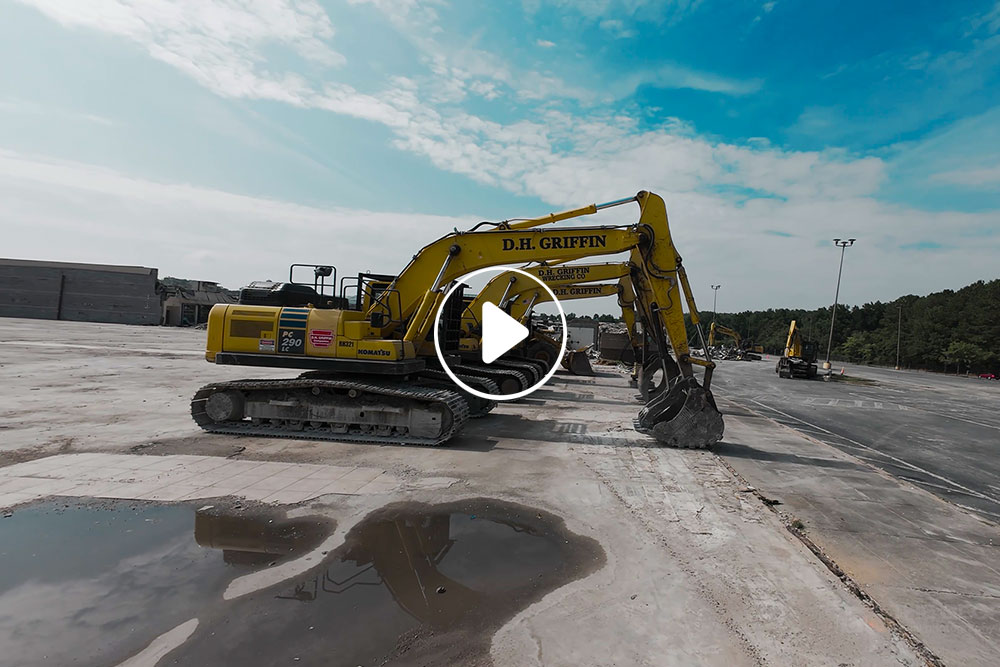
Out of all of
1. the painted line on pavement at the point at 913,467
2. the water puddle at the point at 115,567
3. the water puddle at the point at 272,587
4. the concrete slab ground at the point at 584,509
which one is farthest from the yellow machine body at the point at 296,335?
the painted line on pavement at the point at 913,467

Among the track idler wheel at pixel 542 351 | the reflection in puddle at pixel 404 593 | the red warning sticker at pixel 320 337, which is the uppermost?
the red warning sticker at pixel 320 337

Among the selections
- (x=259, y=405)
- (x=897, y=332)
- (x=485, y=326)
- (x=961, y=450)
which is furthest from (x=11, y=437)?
(x=897, y=332)

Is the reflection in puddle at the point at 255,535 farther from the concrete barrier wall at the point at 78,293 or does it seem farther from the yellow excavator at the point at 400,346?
the concrete barrier wall at the point at 78,293

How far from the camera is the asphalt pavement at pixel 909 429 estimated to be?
926 centimetres

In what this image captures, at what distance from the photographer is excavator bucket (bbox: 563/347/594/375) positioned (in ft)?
85.9

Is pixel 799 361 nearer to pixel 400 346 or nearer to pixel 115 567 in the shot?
pixel 400 346

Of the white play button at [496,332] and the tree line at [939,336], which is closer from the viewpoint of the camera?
the white play button at [496,332]

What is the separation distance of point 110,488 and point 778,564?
727cm

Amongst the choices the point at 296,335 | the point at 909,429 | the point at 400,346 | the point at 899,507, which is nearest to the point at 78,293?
the point at 296,335

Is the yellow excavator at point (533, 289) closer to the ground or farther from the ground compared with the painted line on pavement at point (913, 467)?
farther from the ground

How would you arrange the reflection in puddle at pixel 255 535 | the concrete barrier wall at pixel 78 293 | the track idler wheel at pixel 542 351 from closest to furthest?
the reflection in puddle at pixel 255 535 → the track idler wheel at pixel 542 351 → the concrete barrier wall at pixel 78 293

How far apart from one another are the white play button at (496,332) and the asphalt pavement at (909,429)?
803 centimetres

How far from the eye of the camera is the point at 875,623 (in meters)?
4.10

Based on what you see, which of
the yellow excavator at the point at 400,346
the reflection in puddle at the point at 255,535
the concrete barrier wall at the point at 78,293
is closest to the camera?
the reflection in puddle at the point at 255,535
